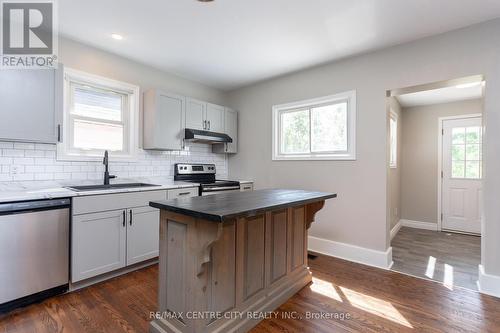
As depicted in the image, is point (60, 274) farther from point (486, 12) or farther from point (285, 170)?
point (486, 12)

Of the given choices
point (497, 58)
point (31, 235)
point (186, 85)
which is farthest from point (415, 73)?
point (31, 235)

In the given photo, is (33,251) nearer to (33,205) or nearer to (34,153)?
(33,205)

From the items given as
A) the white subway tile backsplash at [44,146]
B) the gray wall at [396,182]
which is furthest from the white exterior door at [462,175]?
the white subway tile backsplash at [44,146]

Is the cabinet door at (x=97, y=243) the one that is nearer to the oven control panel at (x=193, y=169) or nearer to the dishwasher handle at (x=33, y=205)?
the dishwasher handle at (x=33, y=205)

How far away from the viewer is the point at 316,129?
3.67 metres

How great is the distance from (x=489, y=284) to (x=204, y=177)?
3.68 metres

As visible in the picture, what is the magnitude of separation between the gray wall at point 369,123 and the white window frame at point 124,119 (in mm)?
1858

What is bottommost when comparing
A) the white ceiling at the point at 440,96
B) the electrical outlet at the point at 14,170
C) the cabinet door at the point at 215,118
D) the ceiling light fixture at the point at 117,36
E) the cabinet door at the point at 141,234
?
the cabinet door at the point at 141,234

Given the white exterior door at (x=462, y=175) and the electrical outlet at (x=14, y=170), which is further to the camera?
the white exterior door at (x=462, y=175)

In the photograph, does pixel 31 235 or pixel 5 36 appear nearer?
pixel 31 235

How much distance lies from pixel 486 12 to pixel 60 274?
4515mm

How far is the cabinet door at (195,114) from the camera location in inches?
148

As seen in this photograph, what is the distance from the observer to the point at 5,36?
2.37 meters

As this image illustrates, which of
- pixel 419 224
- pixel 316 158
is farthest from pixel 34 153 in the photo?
pixel 419 224
